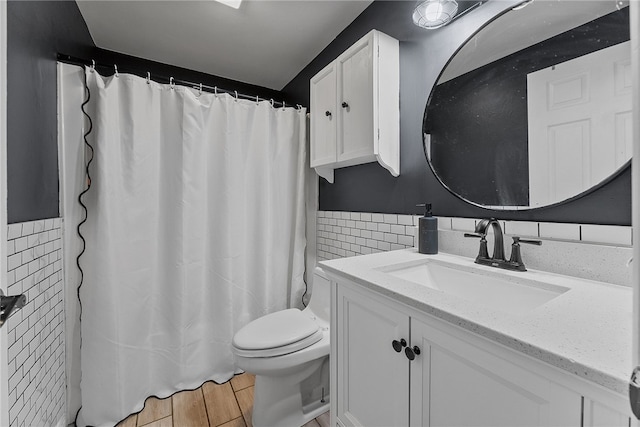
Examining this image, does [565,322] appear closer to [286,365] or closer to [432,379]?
[432,379]

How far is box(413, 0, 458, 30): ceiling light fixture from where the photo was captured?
1.12m

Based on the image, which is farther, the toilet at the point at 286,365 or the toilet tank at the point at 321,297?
the toilet tank at the point at 321,297

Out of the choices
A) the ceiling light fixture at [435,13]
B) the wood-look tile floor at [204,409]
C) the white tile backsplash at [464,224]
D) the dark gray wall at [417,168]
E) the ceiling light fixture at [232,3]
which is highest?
the ceiling light fixture at [232,3]

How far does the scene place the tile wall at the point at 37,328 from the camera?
944 mm

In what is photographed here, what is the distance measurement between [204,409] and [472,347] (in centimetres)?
157

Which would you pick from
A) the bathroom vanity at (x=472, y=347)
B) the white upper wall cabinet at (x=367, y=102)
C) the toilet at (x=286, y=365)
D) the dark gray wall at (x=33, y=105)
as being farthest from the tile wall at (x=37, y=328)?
the white upper wall cabinet at (x=367, y=102)

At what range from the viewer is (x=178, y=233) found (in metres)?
1.67

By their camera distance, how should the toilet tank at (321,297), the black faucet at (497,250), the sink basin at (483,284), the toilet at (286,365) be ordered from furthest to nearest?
the toilet tank at (321,297) < the toilet at (286,365) < the black faucet at (497,250) < the sink basin at (483,284)

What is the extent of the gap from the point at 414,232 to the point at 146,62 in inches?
95.3

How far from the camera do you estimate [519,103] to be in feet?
3.16

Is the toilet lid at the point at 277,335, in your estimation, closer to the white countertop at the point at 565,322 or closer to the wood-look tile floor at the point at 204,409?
the wood-look tile floor at the point at 204,409

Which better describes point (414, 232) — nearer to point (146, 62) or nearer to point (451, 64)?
point (451, 64)

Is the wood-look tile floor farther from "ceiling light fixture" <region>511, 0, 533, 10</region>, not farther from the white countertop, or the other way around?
"ceiling light fixture" <region>511, 0, 533, 10</region>

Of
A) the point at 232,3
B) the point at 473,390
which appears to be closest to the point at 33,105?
the point at 232,3
